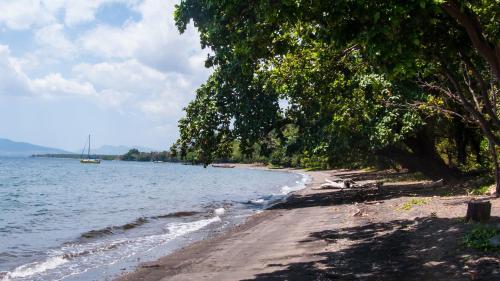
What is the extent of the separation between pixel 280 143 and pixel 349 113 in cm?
830

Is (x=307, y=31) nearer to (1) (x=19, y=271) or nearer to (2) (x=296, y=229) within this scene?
(2) (x=296, y=229)

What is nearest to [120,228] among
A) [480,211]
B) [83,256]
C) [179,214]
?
[179,214]

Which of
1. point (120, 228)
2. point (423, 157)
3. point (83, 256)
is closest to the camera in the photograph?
point (83, 256)

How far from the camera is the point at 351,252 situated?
36.4 feet

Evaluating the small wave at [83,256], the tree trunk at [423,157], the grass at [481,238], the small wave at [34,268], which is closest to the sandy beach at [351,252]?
the grass at [481,238]

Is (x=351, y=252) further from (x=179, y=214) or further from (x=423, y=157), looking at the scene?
(x=179, y=214)

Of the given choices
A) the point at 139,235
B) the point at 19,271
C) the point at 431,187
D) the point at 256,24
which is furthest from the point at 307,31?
→ the point at 431,187

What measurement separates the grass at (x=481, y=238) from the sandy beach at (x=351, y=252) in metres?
0.17

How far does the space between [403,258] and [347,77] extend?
37.4 ft

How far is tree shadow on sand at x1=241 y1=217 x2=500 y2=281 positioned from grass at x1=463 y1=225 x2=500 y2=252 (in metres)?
0.20

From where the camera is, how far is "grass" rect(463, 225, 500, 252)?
8959 millimetres

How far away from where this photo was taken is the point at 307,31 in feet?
36.3

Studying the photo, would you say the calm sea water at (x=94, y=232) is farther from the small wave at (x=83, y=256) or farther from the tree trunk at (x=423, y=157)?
the tree trunk at (x=423, y=157)

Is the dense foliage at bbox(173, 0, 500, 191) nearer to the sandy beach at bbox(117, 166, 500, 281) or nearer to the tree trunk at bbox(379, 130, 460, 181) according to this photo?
the tree trunk at bbox(379, 130, 460, 181)
